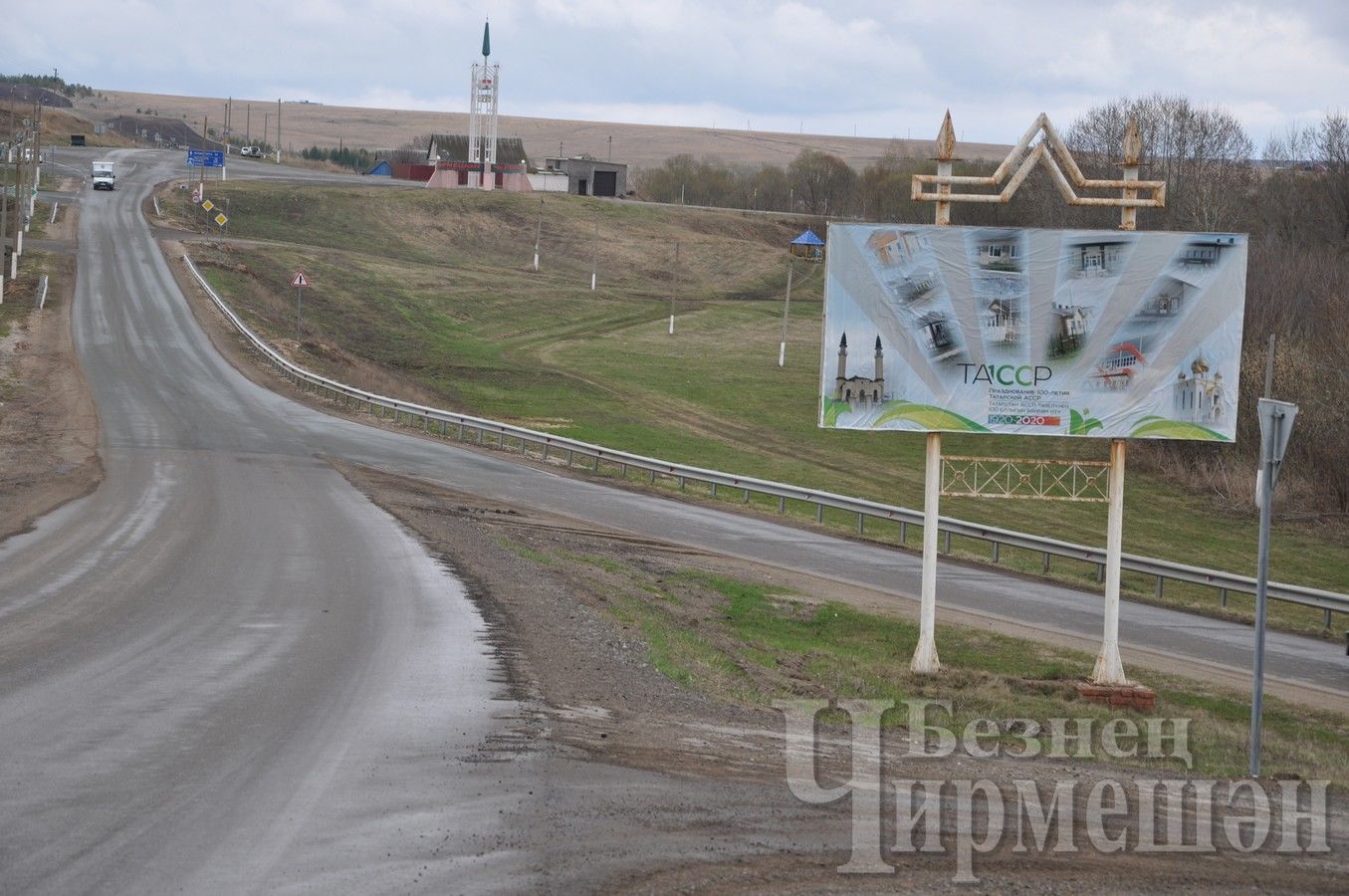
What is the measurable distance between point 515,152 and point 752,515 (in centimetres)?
11085

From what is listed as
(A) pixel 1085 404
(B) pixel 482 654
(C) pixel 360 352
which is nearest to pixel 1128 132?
(A) pixel 1085 404

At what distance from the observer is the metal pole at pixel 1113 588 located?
1606cm

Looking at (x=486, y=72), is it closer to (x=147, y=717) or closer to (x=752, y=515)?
(x=752, y=515)

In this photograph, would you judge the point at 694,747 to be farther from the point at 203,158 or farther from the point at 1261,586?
the point at 203,158

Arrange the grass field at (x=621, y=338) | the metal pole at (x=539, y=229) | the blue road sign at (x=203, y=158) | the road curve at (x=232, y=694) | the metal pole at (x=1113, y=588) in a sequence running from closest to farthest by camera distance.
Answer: the road curve at (x=232, y=694)
the metal pole at (x=1113, y=588)
the grass field at (x=621, y=338)
the blue road sign at (x=203, y=158)
the metal pole at (x=539, y=229)

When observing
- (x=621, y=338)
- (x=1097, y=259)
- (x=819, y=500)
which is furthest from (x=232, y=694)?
(x=621, y=338)

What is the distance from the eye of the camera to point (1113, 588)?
1667cm

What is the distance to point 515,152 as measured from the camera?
134 metres

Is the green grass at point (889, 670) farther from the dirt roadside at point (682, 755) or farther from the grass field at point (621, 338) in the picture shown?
the grass field at point (621, 338)

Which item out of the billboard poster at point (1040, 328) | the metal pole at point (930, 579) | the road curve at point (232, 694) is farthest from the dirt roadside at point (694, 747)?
the billboard poster at point (1040, 328)

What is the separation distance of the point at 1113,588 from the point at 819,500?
45.1 feet

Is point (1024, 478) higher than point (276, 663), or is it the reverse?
point (1024, 478)

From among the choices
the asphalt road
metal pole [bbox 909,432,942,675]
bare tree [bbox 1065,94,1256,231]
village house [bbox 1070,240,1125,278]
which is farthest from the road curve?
bare tree [bbox 1065,94,1256,231]

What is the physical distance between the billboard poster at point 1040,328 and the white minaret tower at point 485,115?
9949cm
